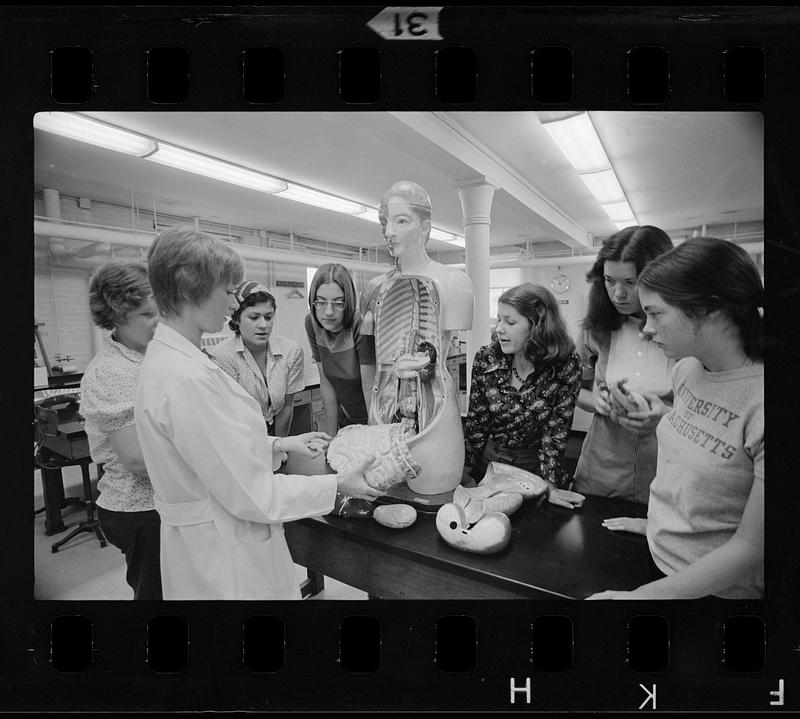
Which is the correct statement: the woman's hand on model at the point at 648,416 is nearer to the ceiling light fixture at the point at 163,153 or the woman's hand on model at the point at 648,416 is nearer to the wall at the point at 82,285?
the ceiling light fixture at the point at 163,153

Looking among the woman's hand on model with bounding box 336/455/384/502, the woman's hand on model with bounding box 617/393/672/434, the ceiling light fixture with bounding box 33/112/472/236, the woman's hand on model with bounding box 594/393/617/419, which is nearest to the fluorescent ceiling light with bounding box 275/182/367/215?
the ceiling light fixture with bounding box 33/112/472/236

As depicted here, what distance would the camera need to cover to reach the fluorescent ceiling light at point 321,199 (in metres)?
1.67

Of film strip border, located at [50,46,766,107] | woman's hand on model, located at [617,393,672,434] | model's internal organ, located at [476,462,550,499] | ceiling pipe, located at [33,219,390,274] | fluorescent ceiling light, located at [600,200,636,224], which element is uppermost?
film strip border, located at [50,46,766,107]

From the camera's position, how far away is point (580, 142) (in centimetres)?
164

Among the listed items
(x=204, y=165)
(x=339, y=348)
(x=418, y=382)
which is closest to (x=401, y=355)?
(x=418, y=382)

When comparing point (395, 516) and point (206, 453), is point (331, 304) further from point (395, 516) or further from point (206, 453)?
point (395, 516)

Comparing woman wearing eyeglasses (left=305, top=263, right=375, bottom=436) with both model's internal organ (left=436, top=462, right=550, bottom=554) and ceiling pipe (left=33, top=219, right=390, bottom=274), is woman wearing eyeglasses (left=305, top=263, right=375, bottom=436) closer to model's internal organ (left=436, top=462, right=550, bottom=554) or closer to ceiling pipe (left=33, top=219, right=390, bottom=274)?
ceiling pipe (left=33, top=219, right=390, bottom=274)

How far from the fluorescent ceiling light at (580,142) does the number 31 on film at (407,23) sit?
0.44 m

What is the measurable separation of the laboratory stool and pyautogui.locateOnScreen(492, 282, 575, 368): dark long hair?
4.43 feet

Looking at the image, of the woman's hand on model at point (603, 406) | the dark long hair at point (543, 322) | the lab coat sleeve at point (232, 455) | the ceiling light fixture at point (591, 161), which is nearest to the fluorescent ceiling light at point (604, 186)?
the ceiling light fixture at point (591, 161)

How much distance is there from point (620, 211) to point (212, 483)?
1.43 metres

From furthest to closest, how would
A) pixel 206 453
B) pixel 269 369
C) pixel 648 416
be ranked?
pixel 269 369
pixel 648 416
pixel 206 453

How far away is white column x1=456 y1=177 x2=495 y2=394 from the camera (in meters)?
1.62

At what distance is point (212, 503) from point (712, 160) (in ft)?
5.82
